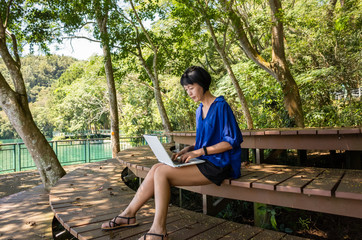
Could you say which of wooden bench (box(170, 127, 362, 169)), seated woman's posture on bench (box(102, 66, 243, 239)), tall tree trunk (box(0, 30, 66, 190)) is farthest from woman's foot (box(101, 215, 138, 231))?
tall tree trunk (box(0, 30, 66, 190))

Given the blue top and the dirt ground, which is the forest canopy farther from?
the blue top

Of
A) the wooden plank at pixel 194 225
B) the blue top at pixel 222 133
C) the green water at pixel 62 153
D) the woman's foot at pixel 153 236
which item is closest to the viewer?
the woman's foot at pixel 153 236

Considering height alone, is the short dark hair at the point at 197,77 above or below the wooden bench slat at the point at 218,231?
above

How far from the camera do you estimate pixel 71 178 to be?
5.14m

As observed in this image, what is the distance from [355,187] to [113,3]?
9926 millimetres

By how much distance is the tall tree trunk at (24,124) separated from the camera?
17.9 feet

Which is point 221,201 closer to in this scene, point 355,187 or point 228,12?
point 355,187

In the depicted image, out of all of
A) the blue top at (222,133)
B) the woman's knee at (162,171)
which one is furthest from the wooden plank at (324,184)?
the woman's knee at (162,171)

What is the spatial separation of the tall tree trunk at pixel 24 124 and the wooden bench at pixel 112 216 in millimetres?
1285

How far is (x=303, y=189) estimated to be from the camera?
6.65 feet

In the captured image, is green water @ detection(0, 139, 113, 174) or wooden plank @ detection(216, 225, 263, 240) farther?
green water @ detection(0, 139, 113, 174)

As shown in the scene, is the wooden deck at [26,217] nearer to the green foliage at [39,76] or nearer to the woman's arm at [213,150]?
the woman's arm at [213,150]

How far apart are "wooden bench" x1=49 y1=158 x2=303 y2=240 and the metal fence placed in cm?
706

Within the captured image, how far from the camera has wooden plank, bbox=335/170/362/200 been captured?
183 centimetres
